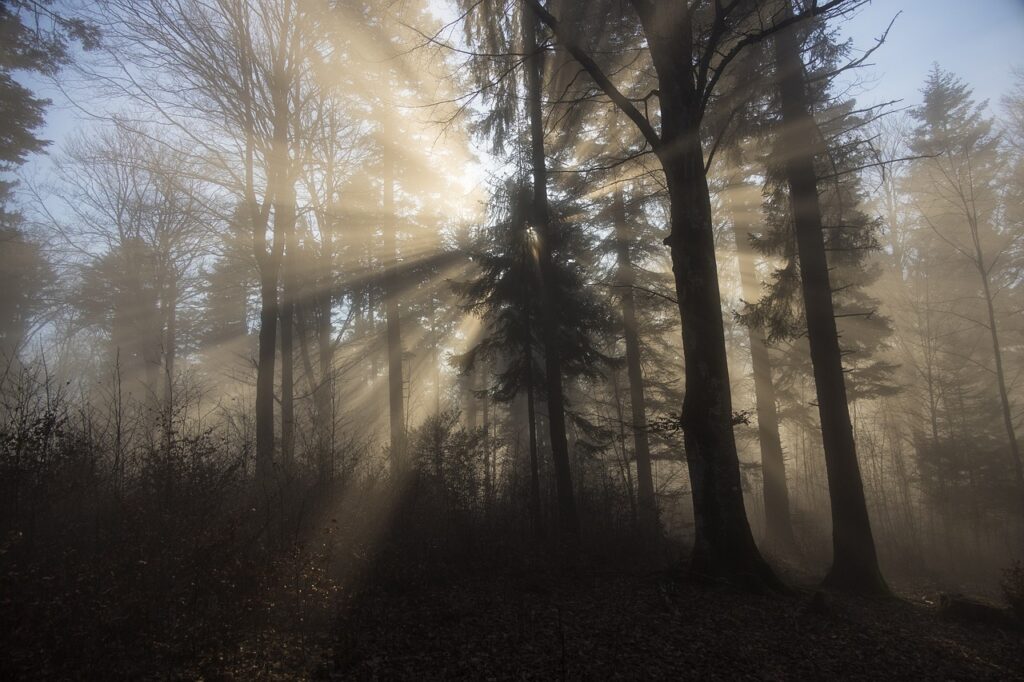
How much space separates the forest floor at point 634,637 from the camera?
455 centimetres

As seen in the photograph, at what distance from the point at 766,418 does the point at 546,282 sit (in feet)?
27.9

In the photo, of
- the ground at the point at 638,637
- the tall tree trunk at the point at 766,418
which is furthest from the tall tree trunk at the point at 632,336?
the ground at the point at 638,637

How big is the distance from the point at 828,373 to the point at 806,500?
17135 millimetres

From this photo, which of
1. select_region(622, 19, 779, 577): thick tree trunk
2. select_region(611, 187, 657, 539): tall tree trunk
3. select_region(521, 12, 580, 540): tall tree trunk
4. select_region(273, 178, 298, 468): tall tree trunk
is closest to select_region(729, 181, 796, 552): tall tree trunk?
select_region(611, 187, 657, 539): tall tree trunk

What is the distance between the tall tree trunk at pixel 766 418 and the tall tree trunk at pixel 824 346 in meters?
4.45

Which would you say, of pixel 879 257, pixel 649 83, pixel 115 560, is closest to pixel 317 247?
pixel 649 83

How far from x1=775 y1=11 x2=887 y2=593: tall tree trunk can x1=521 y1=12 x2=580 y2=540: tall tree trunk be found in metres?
4.59

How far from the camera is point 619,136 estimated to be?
41.2 ft

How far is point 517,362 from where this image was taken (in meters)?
11.8

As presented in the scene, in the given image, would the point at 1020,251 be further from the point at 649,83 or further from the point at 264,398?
the point at 264,398

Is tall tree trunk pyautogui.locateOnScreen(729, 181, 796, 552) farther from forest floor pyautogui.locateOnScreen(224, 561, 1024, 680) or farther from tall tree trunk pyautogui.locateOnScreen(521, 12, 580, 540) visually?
forest floor pyautogui.locateOnScreen(224, 561, 1024, 680)

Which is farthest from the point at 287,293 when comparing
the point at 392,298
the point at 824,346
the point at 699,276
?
the point at 824,346

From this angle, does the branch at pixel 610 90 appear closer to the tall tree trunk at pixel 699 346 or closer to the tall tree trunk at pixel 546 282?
the tall tree trunk at pixel 699 346

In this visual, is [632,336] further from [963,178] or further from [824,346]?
[963,178]
